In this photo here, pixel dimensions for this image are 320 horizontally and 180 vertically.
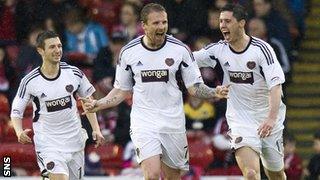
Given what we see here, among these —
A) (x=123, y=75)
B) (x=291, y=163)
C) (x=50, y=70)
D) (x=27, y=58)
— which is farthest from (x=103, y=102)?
(x=27, y=58)

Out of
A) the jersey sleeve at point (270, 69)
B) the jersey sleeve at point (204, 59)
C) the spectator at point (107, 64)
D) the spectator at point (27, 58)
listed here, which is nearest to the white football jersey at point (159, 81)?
the jersey sleeve at point (204, 59)

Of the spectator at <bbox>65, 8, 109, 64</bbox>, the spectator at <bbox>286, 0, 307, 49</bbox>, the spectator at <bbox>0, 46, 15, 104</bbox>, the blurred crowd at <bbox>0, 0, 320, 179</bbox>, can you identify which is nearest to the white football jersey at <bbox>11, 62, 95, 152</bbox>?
the blurred crowd at <bbox>0, 0, 320, 179</bbox>

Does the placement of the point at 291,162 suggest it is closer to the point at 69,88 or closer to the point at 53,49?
the point at 69,88

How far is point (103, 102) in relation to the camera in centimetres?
1422

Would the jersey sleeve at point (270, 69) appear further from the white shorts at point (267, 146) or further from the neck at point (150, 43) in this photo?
the neck at point (150, 43)

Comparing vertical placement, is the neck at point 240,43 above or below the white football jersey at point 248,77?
above

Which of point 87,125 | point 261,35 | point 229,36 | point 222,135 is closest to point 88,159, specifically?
point 87,125

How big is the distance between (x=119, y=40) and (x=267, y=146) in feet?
16.6

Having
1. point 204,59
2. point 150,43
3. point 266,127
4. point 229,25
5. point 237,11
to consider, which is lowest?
point 266,127

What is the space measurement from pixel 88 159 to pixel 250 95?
427cm

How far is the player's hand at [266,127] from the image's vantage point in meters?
13.8

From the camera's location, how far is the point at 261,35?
19.1 meters

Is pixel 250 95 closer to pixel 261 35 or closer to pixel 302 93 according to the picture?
pixel 261 35

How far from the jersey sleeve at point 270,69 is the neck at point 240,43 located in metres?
0.23
